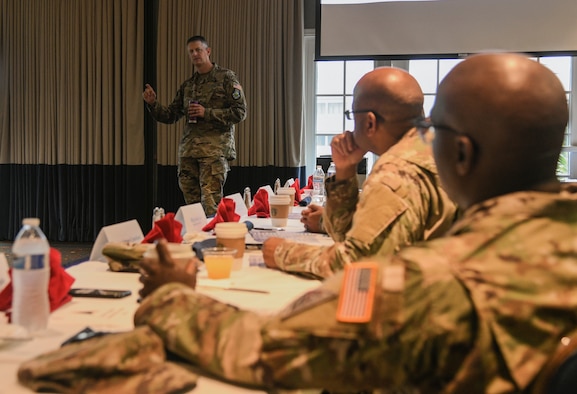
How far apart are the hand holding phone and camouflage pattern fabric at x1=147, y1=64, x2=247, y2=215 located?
287 centimetres

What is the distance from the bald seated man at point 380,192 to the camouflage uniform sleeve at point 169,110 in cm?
282

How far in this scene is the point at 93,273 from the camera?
1.54 m

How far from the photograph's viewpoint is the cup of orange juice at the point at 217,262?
1.46 m

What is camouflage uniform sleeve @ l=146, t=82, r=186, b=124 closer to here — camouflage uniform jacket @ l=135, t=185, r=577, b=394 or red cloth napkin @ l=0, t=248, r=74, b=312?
red cloth napkin @ l=0, t=248, r=74, b=312

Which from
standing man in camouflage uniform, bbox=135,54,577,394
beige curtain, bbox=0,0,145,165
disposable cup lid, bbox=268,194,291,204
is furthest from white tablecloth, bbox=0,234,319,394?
beige curtain, bbox=0,0,145,165

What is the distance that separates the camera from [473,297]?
622mm

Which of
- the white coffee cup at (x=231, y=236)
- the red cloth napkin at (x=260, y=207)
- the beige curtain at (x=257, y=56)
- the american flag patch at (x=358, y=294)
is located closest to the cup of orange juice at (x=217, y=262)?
the white coffee cup at (x=231, y=236)

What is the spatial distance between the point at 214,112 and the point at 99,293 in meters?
3.02

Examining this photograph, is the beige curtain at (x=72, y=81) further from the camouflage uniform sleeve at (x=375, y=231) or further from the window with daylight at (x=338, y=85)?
the camouflage uniform sleeve at (x=375, y=231)

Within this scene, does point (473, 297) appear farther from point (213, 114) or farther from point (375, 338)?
point (213, 114)

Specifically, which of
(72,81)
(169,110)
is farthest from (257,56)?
(72,81)

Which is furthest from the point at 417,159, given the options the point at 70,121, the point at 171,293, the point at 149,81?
the point at 70,121

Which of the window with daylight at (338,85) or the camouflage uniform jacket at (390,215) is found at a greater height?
the window with daylight at (338,85)

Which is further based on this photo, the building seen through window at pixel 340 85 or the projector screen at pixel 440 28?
the building seen through window at pixel 340 85
